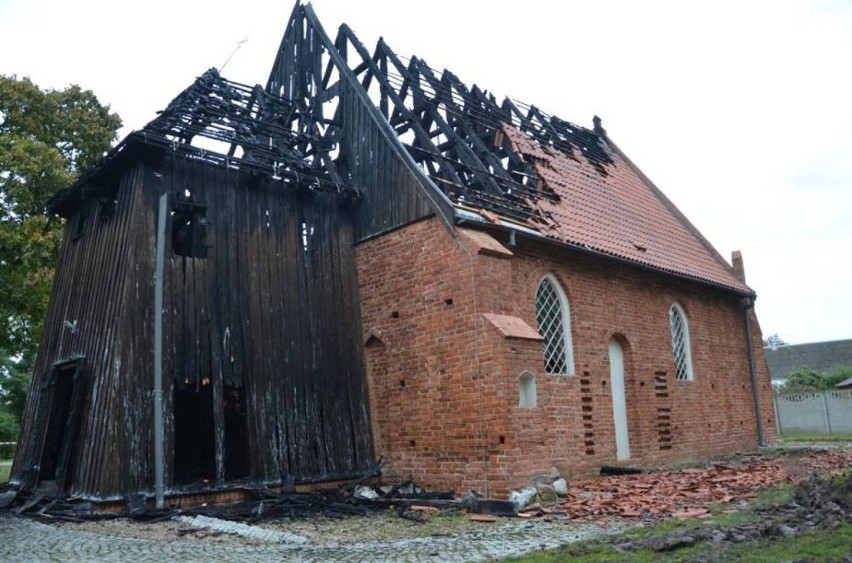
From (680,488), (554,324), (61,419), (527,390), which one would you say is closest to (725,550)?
(680,488)

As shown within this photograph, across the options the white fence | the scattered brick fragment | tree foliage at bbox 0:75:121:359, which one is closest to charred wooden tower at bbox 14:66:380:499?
tree foliage at bbox 0:75:121:359

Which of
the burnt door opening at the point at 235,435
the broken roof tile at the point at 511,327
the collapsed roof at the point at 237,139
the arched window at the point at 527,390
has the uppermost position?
the collapsed roof at the point at 237,139

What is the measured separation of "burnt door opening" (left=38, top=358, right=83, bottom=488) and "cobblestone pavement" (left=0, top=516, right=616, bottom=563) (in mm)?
2270

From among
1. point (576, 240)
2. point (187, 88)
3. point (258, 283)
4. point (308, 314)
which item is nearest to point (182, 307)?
point (258, 283)

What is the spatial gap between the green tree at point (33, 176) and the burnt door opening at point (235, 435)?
23.8 ft

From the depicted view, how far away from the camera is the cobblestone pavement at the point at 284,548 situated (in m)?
7.46

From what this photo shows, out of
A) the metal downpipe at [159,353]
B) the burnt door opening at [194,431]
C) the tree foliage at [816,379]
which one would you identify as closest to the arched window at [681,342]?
the burnt door opening at [194,431]

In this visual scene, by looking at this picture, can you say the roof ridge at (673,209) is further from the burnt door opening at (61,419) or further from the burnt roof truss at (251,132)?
the burnt door opening at (61,419)

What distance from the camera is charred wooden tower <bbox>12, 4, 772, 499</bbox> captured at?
11.6 meters

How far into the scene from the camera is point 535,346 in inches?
484

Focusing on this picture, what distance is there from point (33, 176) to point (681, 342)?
1572cm

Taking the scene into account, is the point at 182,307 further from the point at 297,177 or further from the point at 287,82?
the point at 287,82

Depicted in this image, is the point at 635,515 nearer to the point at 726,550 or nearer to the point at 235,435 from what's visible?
the point at 726,550

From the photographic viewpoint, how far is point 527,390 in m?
12.1
